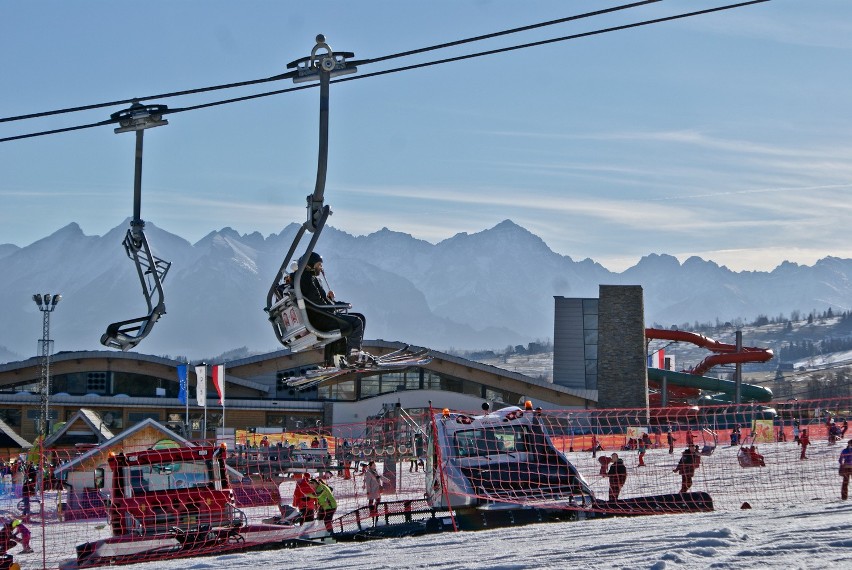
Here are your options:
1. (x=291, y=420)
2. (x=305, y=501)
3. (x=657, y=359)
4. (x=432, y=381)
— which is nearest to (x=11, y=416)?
(x=291, y=420)

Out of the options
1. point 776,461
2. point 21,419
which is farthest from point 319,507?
point 21,419

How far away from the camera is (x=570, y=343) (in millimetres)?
86250

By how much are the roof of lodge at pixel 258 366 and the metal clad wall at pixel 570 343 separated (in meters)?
14.5

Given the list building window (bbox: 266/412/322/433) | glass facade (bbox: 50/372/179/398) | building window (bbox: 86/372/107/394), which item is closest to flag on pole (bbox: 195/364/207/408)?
building window (bbox: 266/412/322/433)

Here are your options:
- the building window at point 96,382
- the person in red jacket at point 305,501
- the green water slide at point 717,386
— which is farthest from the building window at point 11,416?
the person in red jacket at point 305,501

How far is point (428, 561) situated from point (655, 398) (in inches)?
3004

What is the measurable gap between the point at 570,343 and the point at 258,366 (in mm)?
25781

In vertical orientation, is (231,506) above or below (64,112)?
below

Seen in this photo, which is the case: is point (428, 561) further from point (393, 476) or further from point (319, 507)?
point (393, 476)

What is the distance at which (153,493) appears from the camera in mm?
19078

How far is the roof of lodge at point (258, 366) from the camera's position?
68500 millimetres

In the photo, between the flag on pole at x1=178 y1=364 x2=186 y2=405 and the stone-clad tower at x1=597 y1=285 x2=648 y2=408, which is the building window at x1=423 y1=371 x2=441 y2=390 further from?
the flag on pole at x1=178 y1=364 x2=186 y2=405

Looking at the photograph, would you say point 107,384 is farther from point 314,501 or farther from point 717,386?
point 314,501

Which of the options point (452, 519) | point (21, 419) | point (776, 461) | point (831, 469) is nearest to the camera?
point (452, 519)
